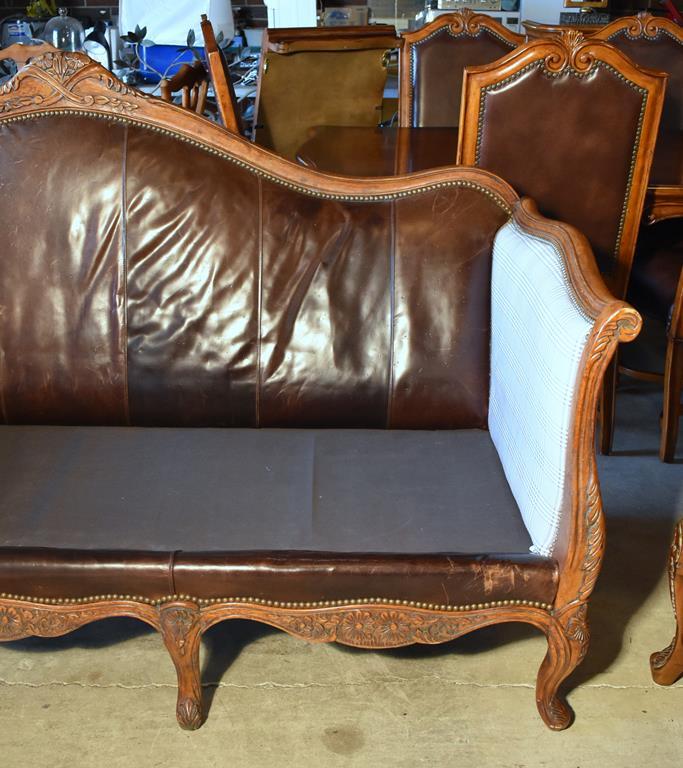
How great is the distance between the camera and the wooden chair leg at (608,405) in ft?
7.48

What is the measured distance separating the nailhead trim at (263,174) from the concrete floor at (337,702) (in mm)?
856

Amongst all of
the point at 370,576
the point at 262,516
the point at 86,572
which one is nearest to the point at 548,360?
the point at 370,576

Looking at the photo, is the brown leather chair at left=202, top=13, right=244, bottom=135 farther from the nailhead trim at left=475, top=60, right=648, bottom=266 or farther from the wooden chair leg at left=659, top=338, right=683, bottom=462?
the wooden chair leg at left=659, top=338, right=683, bottom=462

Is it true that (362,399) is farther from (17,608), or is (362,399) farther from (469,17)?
(469,17)

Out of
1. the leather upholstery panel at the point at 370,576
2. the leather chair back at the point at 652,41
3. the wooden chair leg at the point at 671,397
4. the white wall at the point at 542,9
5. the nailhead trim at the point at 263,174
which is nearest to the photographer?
the leather upholstery panel at the point at 370,576

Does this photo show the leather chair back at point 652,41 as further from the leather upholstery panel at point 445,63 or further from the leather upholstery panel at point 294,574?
the leather upholstery panel at point 294,574

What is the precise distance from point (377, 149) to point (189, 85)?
60 centimetres

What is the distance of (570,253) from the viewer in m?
1.39

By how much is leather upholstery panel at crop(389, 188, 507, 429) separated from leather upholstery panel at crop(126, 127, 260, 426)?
30 centimetres

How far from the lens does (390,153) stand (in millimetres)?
2555

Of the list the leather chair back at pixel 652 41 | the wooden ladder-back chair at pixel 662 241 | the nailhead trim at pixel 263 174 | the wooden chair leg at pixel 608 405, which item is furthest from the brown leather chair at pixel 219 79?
the leather chair back at pixel 652 41

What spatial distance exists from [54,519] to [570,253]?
37.3 inches

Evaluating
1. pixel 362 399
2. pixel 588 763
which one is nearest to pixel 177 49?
pixel 362 399

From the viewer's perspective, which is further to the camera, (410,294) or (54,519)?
(410,294)
